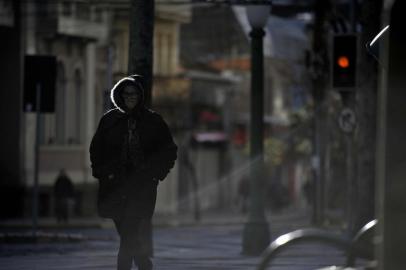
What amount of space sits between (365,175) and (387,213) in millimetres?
13089

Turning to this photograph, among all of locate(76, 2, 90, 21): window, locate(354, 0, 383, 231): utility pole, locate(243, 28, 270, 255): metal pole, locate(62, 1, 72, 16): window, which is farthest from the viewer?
locate(76, 2, 90, 21): window

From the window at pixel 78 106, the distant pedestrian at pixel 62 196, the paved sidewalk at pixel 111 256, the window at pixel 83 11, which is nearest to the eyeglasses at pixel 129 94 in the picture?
the paved sidewalk at pixel 111 256

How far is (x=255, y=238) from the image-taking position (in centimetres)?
2033

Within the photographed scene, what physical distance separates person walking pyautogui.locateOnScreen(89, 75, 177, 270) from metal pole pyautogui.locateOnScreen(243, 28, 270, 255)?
8.16 meters

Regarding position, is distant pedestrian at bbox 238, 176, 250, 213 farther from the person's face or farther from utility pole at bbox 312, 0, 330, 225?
the person's face

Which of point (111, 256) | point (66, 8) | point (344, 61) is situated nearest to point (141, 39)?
point (111, 256)

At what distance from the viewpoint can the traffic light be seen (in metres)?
21.8

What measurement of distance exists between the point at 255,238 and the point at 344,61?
11.0 ft

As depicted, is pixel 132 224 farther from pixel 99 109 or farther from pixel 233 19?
pixel 233 19

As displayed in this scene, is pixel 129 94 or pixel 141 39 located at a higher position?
pixel 141 39

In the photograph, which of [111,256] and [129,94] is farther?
[111,256]

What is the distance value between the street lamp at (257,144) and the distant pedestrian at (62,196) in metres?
21.2

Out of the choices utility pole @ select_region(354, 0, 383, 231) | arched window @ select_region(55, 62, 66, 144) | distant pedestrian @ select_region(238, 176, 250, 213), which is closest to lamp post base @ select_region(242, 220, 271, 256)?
utility pole @ select_region(354, 0, 383, 231)

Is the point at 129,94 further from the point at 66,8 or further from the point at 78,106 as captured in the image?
the point at 78,106
